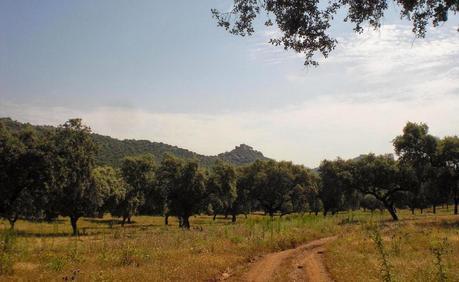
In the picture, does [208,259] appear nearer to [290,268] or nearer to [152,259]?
[152,259]

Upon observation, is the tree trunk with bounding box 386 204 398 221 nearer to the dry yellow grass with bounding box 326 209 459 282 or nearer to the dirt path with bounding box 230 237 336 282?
the dry yellow grass with bounding box 326 209 459 282

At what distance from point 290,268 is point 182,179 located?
5402cm

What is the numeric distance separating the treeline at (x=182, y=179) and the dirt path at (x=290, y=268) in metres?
36.3

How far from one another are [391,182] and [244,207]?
46304 millimetres

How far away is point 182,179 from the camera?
237 ft

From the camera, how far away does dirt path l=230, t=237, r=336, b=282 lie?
17078 mm

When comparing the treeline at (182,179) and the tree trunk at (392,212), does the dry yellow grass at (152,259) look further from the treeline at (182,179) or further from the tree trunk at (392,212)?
the tree trunk at (392,212)

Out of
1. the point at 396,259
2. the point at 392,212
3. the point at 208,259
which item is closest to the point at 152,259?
the point at 208,259

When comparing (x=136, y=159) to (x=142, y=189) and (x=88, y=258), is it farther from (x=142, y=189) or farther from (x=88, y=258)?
(x=88, y=258)

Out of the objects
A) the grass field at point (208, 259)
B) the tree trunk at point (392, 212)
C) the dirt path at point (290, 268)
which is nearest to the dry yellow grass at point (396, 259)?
the grass field at point (208, 259)

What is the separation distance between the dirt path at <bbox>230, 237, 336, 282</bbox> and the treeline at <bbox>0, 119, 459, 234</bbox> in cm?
3628

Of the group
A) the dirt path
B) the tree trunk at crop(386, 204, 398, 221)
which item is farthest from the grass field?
the tree trunk at crop(386, 204, 398, 221)

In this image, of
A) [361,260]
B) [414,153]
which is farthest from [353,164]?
[361,260]

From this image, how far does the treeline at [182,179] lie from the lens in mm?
50969
